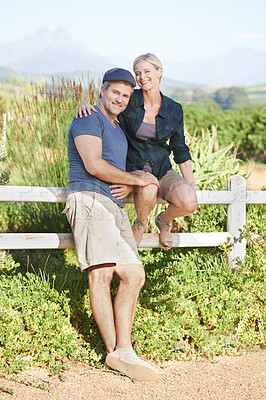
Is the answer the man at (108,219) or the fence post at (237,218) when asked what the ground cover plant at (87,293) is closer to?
the fence post at (237,218)

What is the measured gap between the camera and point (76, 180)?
10.8 ft

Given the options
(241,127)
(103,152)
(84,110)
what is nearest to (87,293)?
(103,152)

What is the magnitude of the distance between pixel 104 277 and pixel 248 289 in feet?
4.87

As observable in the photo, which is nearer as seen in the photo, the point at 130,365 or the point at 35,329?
the point at 130,365

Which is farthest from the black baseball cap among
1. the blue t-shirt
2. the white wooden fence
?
the white wooden fence

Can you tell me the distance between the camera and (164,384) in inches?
122

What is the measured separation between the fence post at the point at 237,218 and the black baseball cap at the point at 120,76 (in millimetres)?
1449

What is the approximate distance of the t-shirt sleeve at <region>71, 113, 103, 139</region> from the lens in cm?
315

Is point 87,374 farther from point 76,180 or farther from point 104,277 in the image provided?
point 76,180

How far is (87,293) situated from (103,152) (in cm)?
121

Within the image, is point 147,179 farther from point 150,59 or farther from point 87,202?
point 150,59

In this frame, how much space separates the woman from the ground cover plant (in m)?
0.62

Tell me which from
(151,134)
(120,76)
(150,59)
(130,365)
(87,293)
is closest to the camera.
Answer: (130,365)

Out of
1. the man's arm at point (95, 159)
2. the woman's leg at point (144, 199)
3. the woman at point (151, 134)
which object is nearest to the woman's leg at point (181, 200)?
the woman at point (151, 134)
